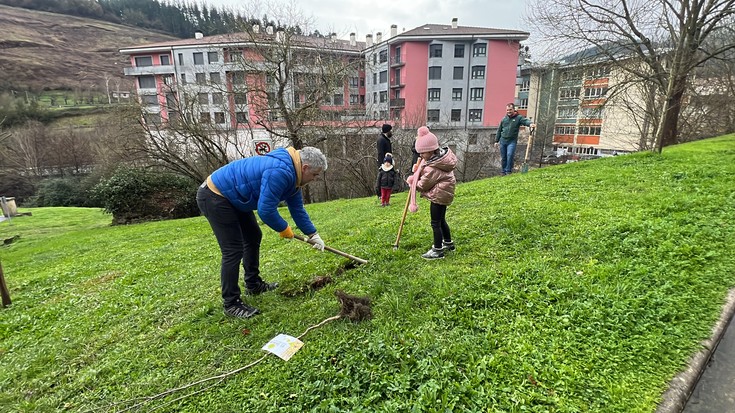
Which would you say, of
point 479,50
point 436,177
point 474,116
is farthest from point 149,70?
point 436,177

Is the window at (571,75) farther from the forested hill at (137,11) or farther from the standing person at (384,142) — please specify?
the forested hill at (137,11)

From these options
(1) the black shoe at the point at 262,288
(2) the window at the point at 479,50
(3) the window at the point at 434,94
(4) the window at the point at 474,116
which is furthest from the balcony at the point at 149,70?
(1) the black shoe at the point at 262,288

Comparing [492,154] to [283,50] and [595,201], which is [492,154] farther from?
[595,201]

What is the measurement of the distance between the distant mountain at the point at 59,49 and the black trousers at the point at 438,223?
70.8 m

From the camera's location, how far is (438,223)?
14.3ft

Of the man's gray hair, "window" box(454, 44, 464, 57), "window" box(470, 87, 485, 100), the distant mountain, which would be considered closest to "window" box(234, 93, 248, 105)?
the man's gray hair

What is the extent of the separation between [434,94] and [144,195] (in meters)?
32.6

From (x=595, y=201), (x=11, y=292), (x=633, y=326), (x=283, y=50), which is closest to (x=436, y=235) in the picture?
(x=633, y=326)

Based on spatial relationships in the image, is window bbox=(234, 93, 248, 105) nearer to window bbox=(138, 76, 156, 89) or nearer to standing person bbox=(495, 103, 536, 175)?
standing person bbox=(495, 103, 536, 175)

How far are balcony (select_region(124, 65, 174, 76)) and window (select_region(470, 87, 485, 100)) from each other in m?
34.4

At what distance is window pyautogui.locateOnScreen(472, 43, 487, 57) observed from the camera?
3822 cm

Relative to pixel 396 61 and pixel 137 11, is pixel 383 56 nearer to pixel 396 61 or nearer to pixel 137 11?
pixel 396 61

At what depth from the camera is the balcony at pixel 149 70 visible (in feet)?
134

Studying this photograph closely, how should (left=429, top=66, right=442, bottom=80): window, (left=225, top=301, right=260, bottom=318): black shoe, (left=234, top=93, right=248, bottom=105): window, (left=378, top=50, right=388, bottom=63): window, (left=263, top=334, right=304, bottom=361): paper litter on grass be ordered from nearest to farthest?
(left=263, top=334, right=304, bottom=361): paper litter on grass, (left=225, top=301, right=260, bottom=318): black shoe, (left=234, top=93, right=248, bottom=105): window, (left=429, top=66, right=442, bottom=80): window, (left=378, top=50, right=388, bottom=63): window
